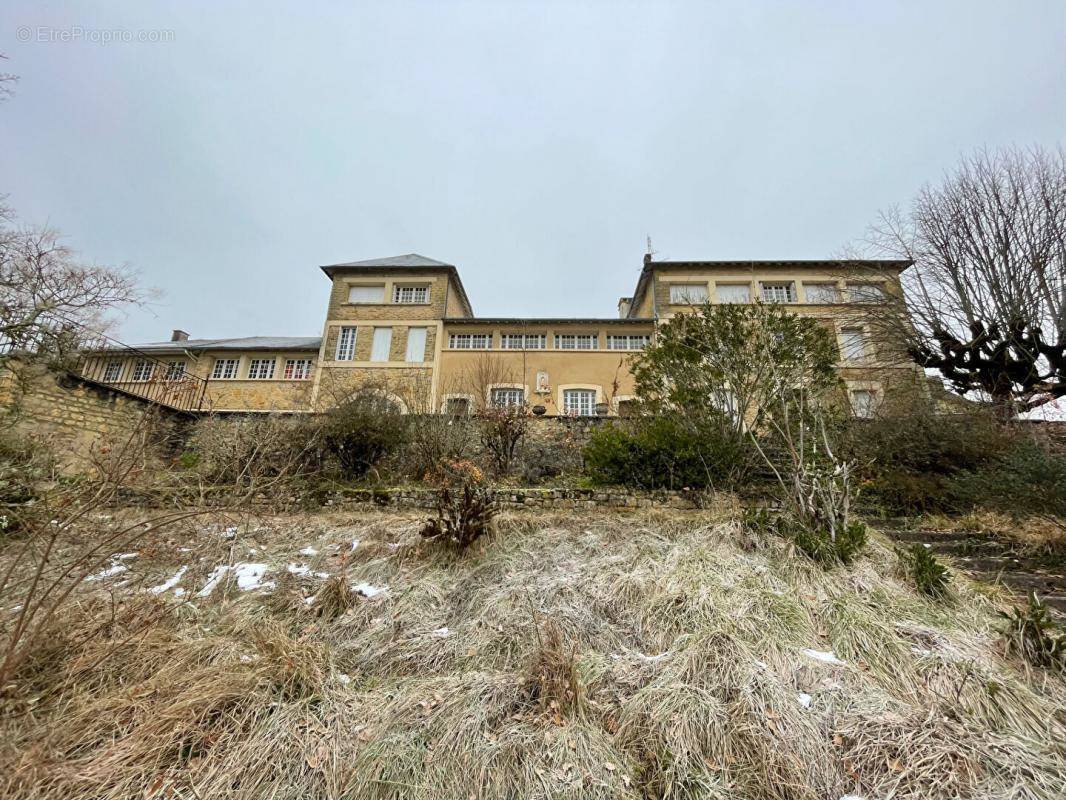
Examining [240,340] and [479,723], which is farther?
[240,340]

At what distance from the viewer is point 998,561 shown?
405 cm

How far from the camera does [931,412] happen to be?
6.86 m

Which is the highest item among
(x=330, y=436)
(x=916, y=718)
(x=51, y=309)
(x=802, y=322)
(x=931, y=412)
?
(x=51, y=309)

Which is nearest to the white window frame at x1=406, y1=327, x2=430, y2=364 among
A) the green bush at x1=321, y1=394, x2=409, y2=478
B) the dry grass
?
the green bush at x1=321, y1=394, x2=409, y2=478

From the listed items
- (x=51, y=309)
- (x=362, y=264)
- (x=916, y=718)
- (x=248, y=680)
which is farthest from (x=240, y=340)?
(x=916, y=718)

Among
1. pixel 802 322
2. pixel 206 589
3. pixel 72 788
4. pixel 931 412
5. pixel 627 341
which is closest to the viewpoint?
pixel 72 788

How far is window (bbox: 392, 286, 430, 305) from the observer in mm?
17047

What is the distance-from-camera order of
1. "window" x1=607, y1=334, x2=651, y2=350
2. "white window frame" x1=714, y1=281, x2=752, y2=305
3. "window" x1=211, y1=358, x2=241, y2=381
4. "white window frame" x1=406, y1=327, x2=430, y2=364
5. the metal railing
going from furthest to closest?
"white window frame" x1=714, y1=281, x2=752, y2=305 < "window" x1=211, y1=358, x2=241, y2=381 < "white window frame" x1=406, y1=327, x2=430, y2=364 < "window" x1=607, y1=334, x2=651, y2=350 < the metal railing

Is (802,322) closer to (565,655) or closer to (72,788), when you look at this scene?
→ (565,655)

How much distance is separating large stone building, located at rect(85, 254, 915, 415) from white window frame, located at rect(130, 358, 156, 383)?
4cm

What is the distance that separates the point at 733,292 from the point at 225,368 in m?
21.0

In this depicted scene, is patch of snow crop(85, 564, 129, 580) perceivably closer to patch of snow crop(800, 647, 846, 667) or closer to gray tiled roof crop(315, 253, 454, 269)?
patch of snow crop(800, 647, 846, 667)

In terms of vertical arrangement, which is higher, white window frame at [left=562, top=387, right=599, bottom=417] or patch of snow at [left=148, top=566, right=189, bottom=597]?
white window frame at [left=562, top=387, right=599, bottom=417]

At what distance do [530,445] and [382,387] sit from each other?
336 cm
